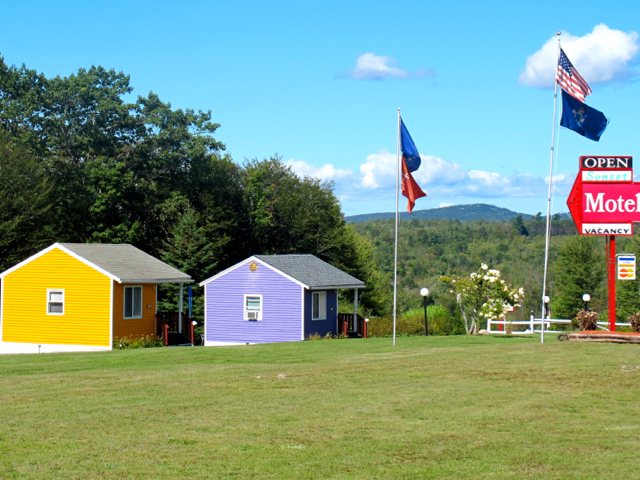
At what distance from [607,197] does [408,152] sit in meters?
5.90

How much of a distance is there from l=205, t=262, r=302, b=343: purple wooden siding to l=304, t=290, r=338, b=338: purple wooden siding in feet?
1.21

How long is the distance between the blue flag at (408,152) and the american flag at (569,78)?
455 centimetres

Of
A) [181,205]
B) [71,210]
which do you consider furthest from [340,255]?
→ [71,210]

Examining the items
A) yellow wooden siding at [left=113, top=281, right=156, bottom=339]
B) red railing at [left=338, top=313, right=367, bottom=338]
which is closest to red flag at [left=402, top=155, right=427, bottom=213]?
yellow wooden siding at [left=113, top=281, right=156, bottom=339]

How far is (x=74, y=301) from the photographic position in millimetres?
29625

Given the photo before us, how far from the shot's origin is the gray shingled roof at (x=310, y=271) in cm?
3334

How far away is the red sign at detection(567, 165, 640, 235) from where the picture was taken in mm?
20969

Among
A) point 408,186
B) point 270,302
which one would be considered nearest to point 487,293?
point 270,302

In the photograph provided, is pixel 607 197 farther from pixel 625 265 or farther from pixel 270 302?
pixel 270 302

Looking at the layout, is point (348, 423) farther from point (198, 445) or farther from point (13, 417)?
point (13, 417)

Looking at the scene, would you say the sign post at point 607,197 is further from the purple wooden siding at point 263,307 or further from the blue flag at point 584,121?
the purple wooden siding at point 263,307

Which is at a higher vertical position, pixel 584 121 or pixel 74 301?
pixel 584 121

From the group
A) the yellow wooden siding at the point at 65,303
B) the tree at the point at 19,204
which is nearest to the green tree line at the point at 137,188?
the tree at the point at 19,204

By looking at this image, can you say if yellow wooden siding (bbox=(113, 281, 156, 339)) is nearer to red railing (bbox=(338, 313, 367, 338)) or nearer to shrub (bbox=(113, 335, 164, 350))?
shrub (bbox=(113, 335, 164, 350))
